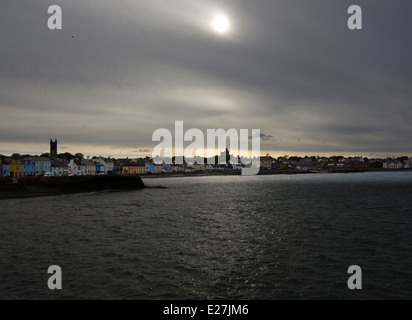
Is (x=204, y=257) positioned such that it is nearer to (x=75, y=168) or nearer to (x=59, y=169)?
(x=59, y=169)

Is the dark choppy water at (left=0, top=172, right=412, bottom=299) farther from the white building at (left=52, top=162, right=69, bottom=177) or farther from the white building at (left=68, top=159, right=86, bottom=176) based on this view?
the white building at (left=68, top=159, right=86, bottom=176)

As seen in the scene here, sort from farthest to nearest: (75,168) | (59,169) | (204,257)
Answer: (75,168) → (59,169) → (204,257)

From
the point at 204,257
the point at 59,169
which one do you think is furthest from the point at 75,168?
the point at 204,257

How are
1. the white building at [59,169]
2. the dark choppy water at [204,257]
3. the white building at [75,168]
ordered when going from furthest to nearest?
the white building at [75,168] → the white building at [59,169] → the dark choppy water at [204,257]

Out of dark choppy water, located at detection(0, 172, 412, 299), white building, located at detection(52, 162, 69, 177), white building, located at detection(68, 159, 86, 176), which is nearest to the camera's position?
dark choppy water, located at detection(0, 172, 412, 299)

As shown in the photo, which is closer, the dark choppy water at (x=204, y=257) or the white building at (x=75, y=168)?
the dark choppy water at (x=204, y=257)

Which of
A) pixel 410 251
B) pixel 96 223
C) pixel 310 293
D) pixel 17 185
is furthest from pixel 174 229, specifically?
pixel 17 185

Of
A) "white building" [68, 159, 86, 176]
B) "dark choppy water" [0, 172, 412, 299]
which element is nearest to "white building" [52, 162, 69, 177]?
"white building" [68, 159, 86, 176]

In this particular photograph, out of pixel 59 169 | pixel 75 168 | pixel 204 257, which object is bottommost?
pixel 204 257

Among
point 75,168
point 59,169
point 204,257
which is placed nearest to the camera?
point 204,257

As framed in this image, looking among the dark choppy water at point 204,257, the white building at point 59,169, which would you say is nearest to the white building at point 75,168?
the white building at point 59,169

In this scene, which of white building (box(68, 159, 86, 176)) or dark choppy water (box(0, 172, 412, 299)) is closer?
dark choppy water (box(0, 172, 412, 299))

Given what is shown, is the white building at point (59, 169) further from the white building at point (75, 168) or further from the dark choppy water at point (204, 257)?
the dark choppy water at point (204, 257)

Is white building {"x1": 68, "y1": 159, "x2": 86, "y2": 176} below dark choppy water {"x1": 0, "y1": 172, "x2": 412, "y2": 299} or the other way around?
the other way around
